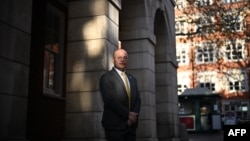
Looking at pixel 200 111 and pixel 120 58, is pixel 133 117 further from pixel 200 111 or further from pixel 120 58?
pixel 200 111

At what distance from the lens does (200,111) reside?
32969 mm

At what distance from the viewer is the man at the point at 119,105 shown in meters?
4.66

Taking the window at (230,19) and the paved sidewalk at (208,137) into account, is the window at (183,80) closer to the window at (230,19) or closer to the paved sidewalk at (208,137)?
the window at (230,19)

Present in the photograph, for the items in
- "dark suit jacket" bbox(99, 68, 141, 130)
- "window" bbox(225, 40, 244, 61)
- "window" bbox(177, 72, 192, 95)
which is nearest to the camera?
"dark suit jacket" bbox(99, 68, 141, 130)

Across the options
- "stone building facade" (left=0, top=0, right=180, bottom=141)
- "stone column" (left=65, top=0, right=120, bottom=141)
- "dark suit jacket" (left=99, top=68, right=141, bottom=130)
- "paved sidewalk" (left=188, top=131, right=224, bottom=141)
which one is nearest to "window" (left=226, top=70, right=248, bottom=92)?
"paved sidewalk" (left=188, top=131, right=224, bottom=141)

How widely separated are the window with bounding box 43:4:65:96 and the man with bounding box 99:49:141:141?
550 centimetres

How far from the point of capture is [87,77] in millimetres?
8625

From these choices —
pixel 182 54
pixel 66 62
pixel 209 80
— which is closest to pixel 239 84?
pixel 209 80

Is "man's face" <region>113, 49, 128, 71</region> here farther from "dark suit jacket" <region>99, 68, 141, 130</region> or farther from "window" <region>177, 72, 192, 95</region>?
"window" <region>177, 72, 192, 95</region>

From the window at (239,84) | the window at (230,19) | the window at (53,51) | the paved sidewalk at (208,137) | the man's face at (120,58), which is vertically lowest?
the paved sidewalk at (208,137)

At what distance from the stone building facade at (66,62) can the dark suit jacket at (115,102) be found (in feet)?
6.23

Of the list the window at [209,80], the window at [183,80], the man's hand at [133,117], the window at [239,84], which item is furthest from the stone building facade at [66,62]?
the window at [183,80]

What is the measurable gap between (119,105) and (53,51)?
6.28 meters

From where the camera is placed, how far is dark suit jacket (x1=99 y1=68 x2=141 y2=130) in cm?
465
